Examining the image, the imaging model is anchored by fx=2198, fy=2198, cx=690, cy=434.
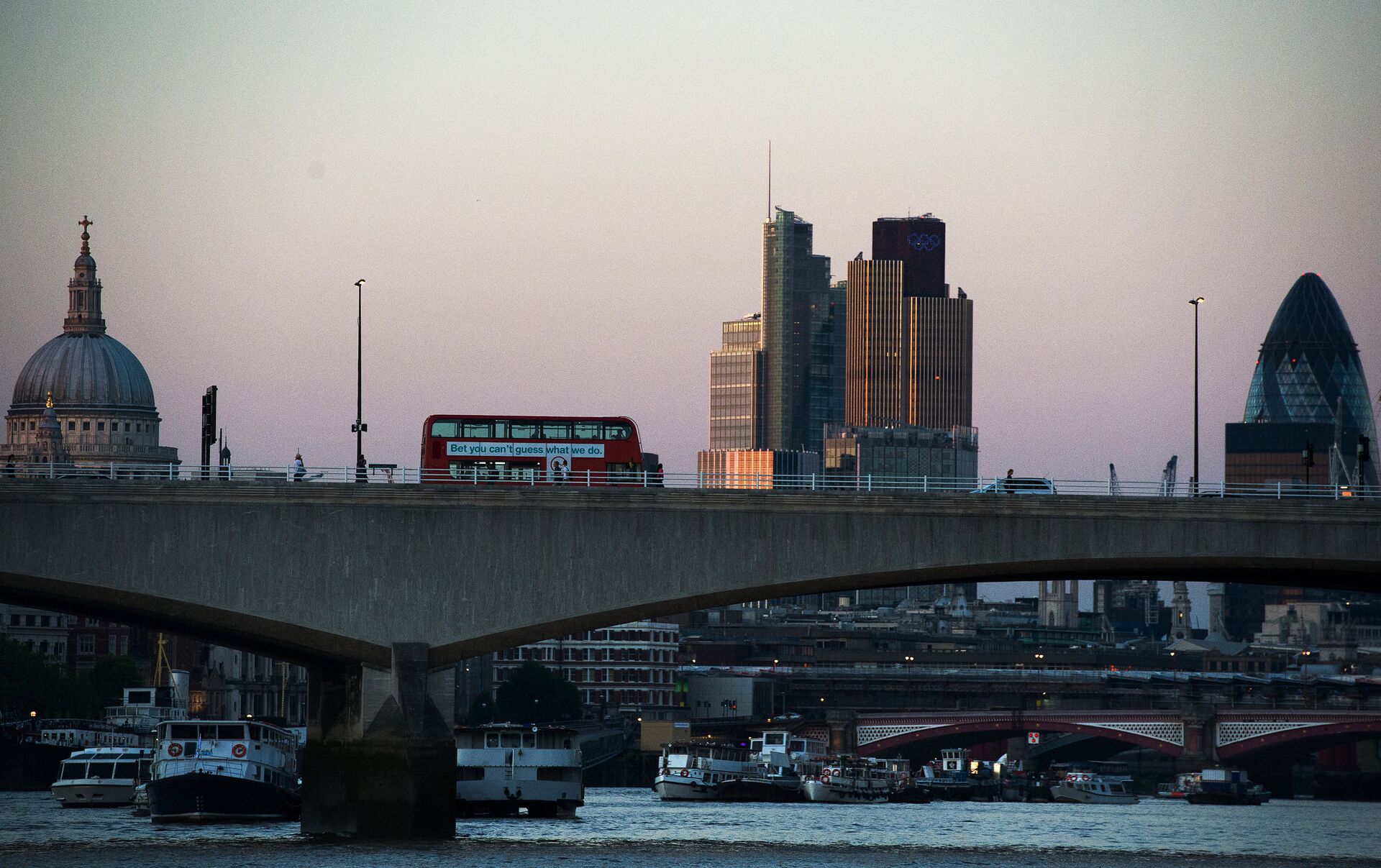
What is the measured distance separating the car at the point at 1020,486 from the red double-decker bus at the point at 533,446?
13.1 m

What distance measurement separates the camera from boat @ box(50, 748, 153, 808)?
350 ft

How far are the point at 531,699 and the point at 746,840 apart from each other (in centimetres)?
11284

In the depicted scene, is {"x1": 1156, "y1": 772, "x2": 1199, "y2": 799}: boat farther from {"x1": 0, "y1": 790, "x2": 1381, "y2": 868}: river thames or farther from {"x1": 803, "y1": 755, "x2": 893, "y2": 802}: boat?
{"x1": 0, "y1": 790, "x2": 1381, "y2": 868}: river thames

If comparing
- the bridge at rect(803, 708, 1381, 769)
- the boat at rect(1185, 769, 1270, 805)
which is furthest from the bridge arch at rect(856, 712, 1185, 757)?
the boat at rect(1185, 769, 1270, 805)

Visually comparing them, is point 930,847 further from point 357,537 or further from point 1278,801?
point 1278,801

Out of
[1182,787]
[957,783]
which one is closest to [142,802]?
[957,783]

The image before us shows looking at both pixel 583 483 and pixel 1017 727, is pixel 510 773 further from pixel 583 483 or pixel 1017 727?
pixel 1017 727

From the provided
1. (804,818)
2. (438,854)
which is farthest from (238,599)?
(804,818)

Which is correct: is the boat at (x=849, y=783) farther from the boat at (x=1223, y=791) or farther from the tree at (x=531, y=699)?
the tree at (x=531, y=699)

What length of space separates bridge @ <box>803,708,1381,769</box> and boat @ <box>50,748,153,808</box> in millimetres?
72007

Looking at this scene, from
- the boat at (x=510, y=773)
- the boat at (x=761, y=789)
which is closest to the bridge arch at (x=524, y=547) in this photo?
the boat at (x=510, y=773)

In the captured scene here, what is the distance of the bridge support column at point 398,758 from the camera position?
69.6m

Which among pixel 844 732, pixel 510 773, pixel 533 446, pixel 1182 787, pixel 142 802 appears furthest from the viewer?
pixel 844 732

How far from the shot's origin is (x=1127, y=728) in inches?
6649
